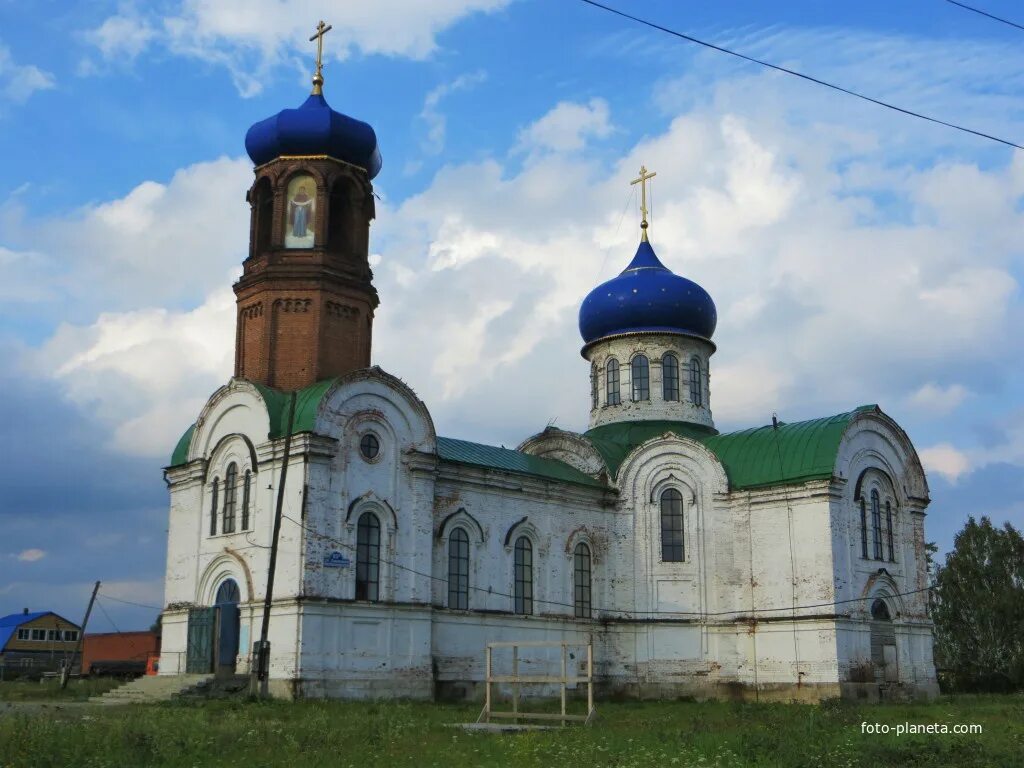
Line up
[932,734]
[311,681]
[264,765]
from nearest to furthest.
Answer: [264,765], [932,734], [311,681]

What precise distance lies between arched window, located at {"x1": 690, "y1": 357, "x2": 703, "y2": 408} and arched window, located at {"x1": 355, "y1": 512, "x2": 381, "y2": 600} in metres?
13.2

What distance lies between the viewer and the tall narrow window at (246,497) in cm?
2681

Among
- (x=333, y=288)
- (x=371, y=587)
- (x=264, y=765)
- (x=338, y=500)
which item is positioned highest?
(x=333, y=288)

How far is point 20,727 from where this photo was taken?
1480 cm

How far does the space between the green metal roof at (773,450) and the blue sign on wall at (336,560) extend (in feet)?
31.7

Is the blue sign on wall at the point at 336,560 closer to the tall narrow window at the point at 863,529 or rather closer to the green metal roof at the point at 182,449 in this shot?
the green metal roof at the point at 182,449

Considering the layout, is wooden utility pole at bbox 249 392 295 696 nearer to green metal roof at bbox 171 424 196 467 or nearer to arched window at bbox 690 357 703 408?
green metal roof at bbox 171 424 196 467

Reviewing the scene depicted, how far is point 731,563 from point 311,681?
12313mm

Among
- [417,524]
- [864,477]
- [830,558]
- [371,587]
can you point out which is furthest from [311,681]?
[864,477]

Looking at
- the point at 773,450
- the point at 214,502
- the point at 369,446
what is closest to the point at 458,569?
the point at 369,446

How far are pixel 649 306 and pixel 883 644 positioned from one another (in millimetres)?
11912

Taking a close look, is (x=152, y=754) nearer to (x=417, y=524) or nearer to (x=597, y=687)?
(x=417, y=524)

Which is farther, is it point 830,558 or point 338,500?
point 830,558

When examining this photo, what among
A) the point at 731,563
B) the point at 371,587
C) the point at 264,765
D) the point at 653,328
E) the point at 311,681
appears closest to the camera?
the point at 264,765
